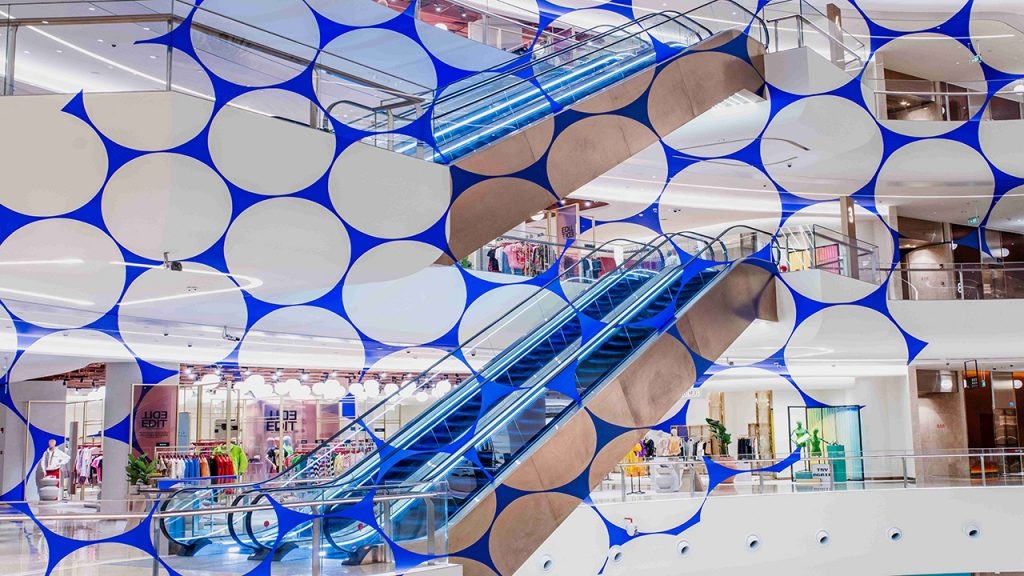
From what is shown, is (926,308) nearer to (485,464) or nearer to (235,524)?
(485,464)

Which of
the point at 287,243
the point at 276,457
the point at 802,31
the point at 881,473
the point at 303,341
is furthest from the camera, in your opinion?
the point at 276,457

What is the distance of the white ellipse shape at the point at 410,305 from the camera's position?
33.1 feet

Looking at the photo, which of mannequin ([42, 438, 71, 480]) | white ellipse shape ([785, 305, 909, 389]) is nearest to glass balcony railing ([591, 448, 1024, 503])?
white ellipse shape ([785, 305, 909, 389])

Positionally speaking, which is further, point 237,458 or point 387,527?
point 237,458

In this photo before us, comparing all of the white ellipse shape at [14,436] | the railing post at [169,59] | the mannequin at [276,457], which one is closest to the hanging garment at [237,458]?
the mannequin at [276,457]

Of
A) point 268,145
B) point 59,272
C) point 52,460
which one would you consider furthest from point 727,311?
point 52,460

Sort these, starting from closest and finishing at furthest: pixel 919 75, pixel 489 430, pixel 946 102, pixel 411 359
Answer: pixel 489 430 < pixel 946 102 < pixel 411 359 < pixel 919 75

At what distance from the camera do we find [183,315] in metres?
9.75

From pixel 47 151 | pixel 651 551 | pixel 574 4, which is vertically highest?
pixel 574 4

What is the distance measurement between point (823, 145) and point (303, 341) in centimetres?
711

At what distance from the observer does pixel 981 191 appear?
15820 millimetres

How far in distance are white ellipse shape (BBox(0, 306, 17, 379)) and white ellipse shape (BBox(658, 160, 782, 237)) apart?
9.00 m

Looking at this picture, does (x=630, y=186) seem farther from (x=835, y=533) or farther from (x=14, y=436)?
(x=14, y=436)

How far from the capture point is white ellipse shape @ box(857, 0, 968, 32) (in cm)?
1566
